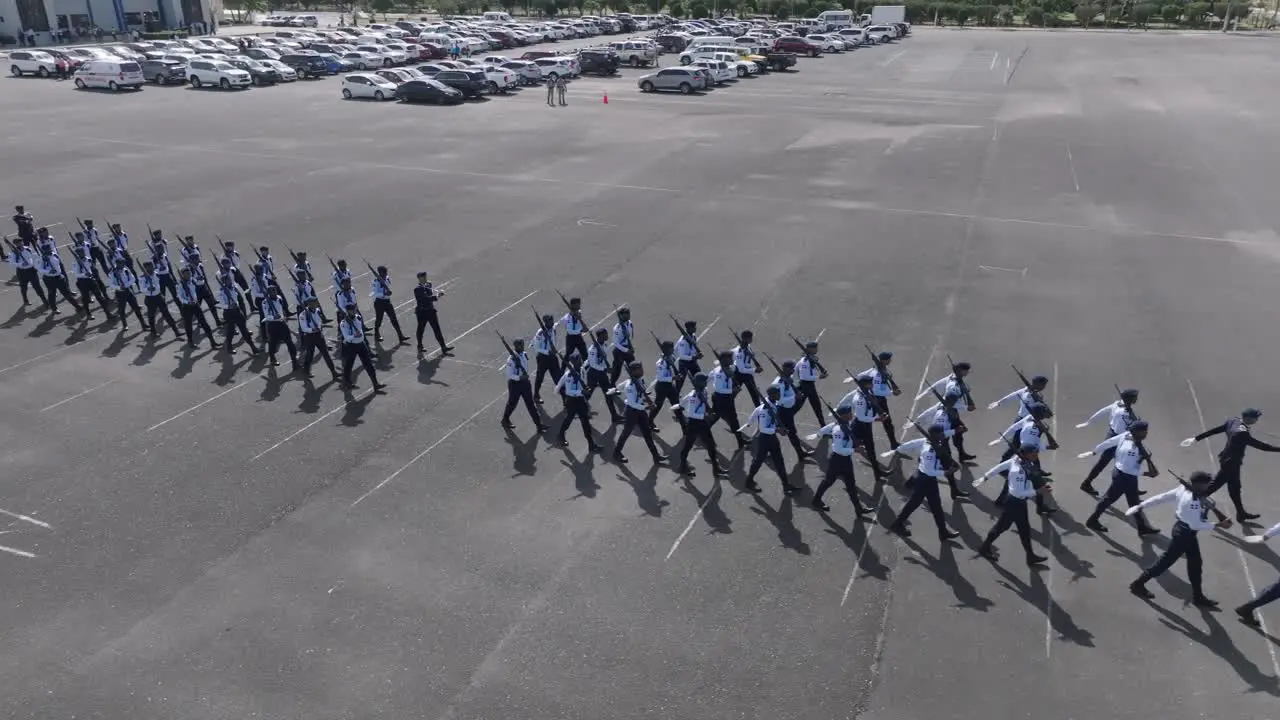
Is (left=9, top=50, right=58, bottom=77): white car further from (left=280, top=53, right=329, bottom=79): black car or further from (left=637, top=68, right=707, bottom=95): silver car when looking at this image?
(left=637, top=68, right=707, bottom=95): silver car

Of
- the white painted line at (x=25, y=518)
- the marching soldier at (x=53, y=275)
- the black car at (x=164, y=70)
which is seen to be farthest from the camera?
the black car at (x=164, y=70)

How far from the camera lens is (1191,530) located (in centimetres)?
854

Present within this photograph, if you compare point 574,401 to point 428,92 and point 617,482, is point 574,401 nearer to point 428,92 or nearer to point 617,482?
point 617,482

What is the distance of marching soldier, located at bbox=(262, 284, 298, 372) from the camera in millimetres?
13922

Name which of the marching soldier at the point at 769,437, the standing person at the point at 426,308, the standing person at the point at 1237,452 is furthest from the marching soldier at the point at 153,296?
the standing person at the point at 1237,452

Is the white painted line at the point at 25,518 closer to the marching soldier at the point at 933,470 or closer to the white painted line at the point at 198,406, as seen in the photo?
the white painted line at the point at 198,406

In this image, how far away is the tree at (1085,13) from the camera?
88.1m

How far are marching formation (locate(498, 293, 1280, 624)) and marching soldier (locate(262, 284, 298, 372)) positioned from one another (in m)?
4.33

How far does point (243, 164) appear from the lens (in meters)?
29.5

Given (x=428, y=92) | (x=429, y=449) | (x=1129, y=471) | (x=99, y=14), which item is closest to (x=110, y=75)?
(x=428, y=92)

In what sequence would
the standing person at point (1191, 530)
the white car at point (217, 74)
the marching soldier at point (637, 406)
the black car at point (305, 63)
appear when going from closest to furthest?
1. the standing person at point (1191, 530)
2. the marching soldier at point (637, 406)
3. the white car at point (217, 74)
4. the black car at point (305, 63)

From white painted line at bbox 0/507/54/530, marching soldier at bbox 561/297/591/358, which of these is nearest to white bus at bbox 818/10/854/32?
marching soldier at bbox 561/297/591/358

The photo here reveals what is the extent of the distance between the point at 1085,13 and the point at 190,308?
97.2m

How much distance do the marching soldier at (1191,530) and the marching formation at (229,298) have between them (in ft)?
35.0
